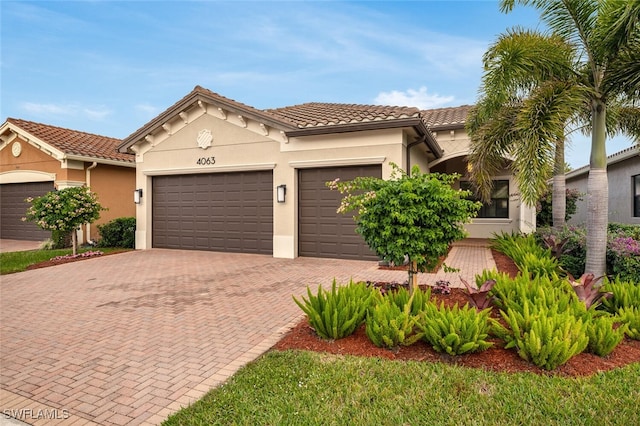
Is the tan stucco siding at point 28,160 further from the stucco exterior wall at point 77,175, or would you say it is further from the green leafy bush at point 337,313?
the green leafy bush at point 337,313

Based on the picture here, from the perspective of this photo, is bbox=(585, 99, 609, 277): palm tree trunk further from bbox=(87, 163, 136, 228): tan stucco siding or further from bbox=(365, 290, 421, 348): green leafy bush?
bbox=(87, 163, 136, 228): tan stucco siding

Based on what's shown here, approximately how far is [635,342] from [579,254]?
464cm

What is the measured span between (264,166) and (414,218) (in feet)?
25.3

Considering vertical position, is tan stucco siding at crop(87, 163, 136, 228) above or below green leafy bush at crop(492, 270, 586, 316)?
above

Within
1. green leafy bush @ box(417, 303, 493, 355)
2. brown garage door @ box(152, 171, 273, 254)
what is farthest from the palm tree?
brown garage door @ box(152, 171, 273, 254)

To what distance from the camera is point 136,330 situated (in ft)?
16.6

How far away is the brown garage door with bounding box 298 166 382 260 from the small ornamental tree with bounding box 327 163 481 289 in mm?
5399

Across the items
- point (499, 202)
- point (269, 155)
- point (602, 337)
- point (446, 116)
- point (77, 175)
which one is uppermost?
point (446, 116)

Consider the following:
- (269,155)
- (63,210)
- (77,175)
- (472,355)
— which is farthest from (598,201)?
(77,175)

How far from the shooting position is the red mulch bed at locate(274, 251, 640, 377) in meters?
3.63

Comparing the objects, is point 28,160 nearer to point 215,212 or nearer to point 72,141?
point 72,141

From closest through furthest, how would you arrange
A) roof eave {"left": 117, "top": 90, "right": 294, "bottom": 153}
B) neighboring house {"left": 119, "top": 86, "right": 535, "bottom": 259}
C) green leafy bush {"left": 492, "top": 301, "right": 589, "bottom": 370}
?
green leafy bush {"left": 492, "top": 301, "right": 589, "bottom": 370} → neighboring house {"left": 119, "top": 86, "right": 535, "bottom": 259} → roof eave {"left": 117, "top": 90, "right": 294, "bottom": 153}

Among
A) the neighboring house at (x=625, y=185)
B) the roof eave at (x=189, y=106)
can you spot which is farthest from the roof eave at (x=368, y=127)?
the neighboring house at (x=625, y=185)

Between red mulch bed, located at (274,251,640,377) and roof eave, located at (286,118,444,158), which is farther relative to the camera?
roof eave, located at (286,118,444,158)
